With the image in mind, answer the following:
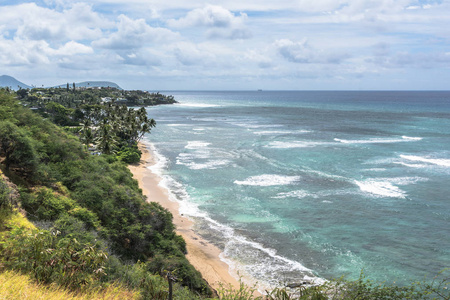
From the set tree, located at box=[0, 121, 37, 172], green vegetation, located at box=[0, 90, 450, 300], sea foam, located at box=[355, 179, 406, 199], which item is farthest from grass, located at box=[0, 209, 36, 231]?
sea foam, located at box=[355, 179, 406, 199]

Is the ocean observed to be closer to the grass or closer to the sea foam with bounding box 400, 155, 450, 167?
the sea foam with bounding box 400, 155, 450, 167

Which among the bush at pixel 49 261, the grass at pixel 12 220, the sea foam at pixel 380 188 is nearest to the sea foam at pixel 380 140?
the sea foam at pixel 380 188

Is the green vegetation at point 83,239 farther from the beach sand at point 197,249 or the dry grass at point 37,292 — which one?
the beach sand at point 197,249

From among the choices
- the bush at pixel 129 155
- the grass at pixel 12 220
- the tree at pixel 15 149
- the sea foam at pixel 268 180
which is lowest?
the sea foam at pixel 268 180

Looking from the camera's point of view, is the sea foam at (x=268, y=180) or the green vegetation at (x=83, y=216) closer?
the green vegetation at (x=83, y=216)

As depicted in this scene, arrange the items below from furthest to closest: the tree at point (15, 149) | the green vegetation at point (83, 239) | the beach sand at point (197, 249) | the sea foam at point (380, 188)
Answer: the sea foam at point (380, 188), the beach sand at point (197, 249), the tree at point (15, 149), the green vegetation at point (83, 239)

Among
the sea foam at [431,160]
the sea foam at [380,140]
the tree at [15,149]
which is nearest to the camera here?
the tree at [15,149]
